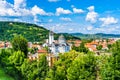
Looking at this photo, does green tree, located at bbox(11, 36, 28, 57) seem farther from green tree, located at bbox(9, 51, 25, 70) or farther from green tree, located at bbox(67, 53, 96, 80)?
green tree, located at bbox(67, 53, 96, 80)

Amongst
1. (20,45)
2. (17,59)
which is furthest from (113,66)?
(20,45)

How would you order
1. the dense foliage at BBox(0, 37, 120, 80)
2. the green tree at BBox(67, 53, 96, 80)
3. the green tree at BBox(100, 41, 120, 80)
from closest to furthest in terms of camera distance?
the green tree at BBox(100, 41, 120, 80)
the dense foliage at BBox(0, 37, 120, 80)
the green tree at BBox(67, 53, 96, 80)

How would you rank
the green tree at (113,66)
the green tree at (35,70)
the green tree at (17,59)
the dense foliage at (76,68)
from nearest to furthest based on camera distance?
1. the green tree at (113,66)
2. the dense foliage at (76,68)
3. the green tree at (35,70)
4. the green tree at (17,59)

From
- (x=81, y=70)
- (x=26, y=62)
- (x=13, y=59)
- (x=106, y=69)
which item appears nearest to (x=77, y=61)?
(x=81, y=70)

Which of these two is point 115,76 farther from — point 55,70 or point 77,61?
point 55,70

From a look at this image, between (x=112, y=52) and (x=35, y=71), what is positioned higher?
(x=112, y=52)

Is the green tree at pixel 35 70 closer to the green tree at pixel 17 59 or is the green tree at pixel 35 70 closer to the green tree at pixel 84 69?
the green tree at pixel 17 59

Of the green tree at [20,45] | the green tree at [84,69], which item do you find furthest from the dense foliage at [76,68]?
the green tree at [20,45]

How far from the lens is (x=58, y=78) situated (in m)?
44.3

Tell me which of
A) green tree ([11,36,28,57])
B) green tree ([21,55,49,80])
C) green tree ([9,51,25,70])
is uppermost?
green tree ([11,36,28,57])

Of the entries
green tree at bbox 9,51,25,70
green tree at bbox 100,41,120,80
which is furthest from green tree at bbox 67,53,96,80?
green tree at bbox 9,51,25,70

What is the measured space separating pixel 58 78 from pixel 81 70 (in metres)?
4.67

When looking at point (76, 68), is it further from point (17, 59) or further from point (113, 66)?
point (17, 59)

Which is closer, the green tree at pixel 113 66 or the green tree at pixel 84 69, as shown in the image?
the green tree at pixel 113 66
